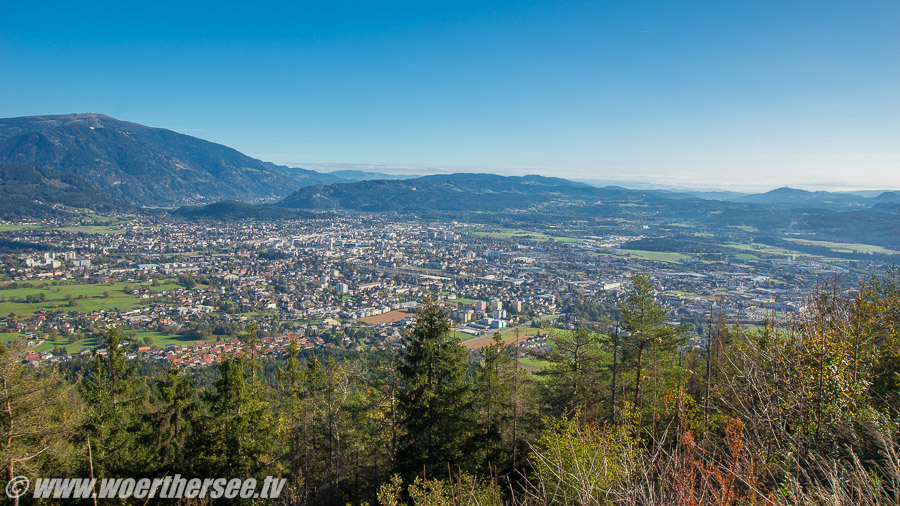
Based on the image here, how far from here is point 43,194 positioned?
378 ft

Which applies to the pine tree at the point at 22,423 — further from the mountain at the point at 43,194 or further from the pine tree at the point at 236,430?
the mountain at the point at 43,194

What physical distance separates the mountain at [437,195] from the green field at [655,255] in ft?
235

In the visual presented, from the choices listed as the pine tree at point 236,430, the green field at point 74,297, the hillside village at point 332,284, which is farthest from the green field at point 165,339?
the pine tree at point 236,430

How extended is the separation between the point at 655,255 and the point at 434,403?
214 ft

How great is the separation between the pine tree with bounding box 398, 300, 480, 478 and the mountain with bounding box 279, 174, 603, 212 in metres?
132

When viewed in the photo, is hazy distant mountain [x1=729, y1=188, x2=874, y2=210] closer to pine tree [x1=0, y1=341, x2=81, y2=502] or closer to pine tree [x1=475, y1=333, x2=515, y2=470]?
pine tree [x1=475, y1=333, x2=515, y2=470]

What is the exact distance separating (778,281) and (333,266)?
51717 millimetres

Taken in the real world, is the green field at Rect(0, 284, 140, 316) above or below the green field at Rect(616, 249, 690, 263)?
below

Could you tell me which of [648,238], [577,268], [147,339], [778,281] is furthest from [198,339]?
[648,238]

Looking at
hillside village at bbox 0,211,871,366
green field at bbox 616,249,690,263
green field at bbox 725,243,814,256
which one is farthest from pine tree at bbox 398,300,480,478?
green field at bbox 725,243,814,256

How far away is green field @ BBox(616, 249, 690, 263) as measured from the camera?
61.9 metres

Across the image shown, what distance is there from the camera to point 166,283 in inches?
1929

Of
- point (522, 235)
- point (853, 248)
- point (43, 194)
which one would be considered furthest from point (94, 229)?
point (853, 248)

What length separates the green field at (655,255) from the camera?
203ft
